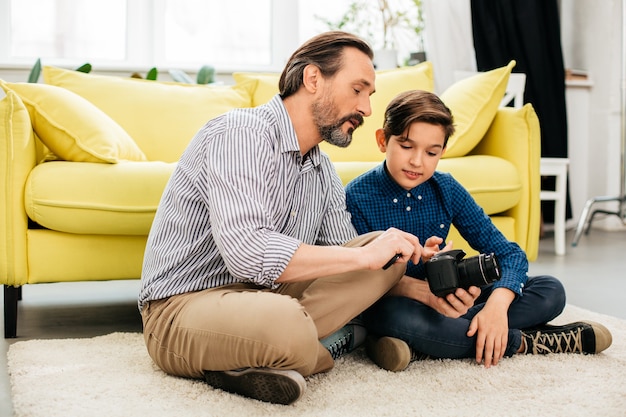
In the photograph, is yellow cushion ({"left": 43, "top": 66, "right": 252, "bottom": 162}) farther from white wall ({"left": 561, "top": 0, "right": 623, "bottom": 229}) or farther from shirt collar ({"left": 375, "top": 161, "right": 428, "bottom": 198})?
white wall ({"left": 561, "top": 0, "right": 623, "bottom": 229})

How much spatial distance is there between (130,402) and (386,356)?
544mm

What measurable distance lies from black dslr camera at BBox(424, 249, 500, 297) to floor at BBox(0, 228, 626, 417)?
0.86 meters

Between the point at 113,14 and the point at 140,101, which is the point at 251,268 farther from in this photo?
the point at 113,14

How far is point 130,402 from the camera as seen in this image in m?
1.37

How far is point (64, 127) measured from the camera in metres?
2.18

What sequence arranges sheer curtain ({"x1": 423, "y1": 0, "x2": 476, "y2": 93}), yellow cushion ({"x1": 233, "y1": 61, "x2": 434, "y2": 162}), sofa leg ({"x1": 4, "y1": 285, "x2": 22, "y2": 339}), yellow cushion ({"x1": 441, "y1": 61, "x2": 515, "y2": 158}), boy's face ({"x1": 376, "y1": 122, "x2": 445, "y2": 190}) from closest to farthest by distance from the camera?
1. boy's face ({"x1": 376, "y1": 122, "x2": 445, "y2": 190})
2. sofa leg ({"x1": 4, "y1": 285, "x2": 22, "y2": 339})
3. yellow cushion ({"x1": 441, "y1": 61, "x2": 515, "y2": 158})
4. yellow cushion ({"x1": 233, "y1": 61, "x2": 434, "y2": 162})
5. sheer curtain ({"x1": 423, "y1": 0, "x2": 476, "y2": 93})

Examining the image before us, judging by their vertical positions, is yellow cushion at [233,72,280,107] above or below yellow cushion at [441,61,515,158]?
above

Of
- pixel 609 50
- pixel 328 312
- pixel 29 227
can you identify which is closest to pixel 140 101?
pixel 29 227

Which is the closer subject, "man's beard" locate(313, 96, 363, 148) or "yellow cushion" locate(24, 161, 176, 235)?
"man's beard" locate(313, 96, 363, 148)

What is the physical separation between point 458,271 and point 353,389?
0.32 m

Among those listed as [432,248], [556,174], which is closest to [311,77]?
[432,248]

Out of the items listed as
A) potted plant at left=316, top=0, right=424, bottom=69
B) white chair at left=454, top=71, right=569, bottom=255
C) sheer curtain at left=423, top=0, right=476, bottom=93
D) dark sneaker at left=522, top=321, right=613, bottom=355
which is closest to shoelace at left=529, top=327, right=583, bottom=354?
dark sneaker at left=522, top=321, right=613, bottom=355

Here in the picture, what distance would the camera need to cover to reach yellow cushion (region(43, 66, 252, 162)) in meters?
2.67

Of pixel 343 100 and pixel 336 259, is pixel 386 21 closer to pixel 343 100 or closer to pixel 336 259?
pixel 343 100
